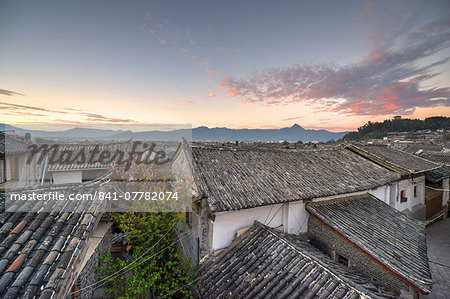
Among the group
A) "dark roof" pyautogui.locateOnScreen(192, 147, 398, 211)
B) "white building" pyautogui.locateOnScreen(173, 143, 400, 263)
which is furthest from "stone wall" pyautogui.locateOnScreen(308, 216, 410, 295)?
"dark roof" pyautogui.locateOnScreen(192, 147, 398, 211)

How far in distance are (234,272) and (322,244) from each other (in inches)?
167

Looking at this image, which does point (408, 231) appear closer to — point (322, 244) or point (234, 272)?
point (322, 244)

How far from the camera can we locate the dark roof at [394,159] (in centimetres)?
1422

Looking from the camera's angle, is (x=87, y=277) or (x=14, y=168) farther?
(x=14, y=168)

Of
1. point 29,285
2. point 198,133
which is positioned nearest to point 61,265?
point 29,285

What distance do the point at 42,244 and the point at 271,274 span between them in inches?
204

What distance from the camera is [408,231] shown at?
29.1ft

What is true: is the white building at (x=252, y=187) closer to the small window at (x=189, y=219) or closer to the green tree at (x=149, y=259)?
the small window at (x=189, y=219)

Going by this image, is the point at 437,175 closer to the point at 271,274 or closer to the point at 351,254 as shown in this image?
the point at 351,254

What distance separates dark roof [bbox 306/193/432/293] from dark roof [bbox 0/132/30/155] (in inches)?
701

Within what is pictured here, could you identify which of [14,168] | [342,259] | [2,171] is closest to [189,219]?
[342,259]

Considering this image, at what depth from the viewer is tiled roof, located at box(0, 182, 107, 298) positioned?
2721 mm

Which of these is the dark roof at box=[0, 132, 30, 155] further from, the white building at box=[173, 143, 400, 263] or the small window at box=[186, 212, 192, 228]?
the small window at box=[186, 212, 192, 228]

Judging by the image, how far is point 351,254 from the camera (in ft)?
23.9
